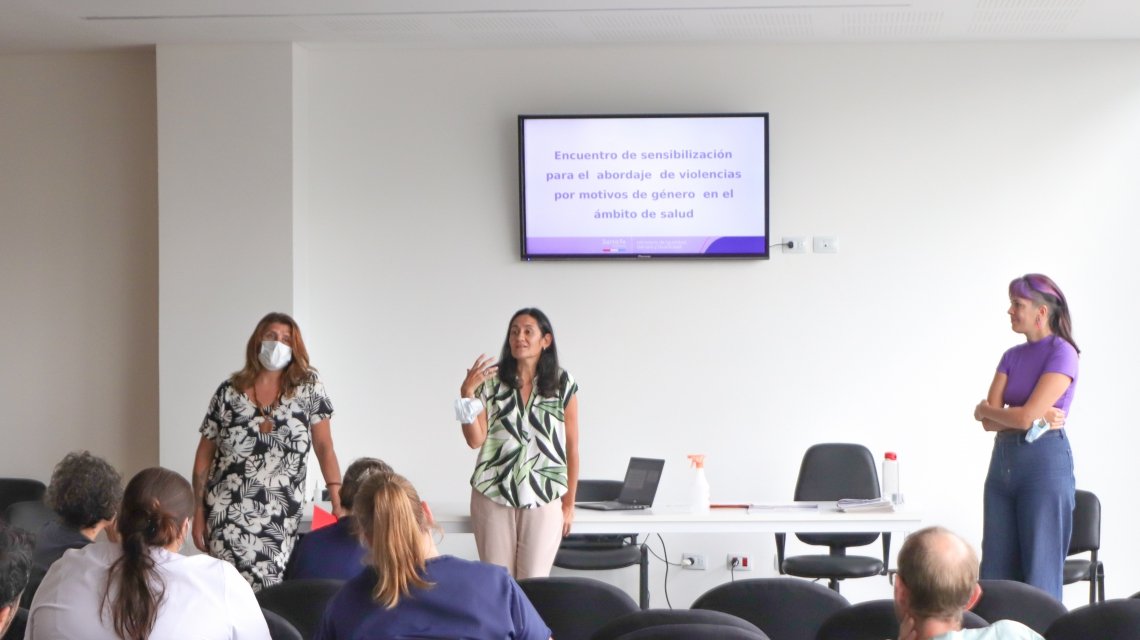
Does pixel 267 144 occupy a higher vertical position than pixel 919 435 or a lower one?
higher

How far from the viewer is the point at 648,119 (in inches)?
238

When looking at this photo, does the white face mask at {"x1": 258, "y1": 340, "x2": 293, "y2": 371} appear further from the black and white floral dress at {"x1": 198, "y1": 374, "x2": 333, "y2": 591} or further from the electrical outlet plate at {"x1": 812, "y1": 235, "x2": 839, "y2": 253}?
the electrical outlet plate at {"x1": 812, "y1": 235, "x2": 839, "y2": 253}

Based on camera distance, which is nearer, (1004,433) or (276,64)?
(1004,433)

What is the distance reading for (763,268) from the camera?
6082mm

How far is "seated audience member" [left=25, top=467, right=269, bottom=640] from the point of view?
2432 millimetres

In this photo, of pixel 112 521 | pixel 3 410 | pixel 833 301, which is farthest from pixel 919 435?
pixel 3 410

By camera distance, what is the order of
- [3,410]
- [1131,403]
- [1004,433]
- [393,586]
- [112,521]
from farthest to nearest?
[3,410]
[1131,403]
[1004,433]
[112,521]
[393,586]

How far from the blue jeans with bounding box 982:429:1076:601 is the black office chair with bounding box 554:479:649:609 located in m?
1.56

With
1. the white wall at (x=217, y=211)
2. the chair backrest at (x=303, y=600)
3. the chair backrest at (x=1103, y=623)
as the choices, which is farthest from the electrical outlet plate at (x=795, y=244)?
the chair backrest at (x=303, y=600)

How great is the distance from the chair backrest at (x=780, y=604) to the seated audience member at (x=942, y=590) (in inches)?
28.0

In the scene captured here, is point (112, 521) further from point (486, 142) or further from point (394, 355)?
point (486, 142)

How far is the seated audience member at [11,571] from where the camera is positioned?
5.52 feet

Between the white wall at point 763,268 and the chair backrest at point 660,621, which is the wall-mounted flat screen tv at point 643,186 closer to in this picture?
the white wall at point 763,268

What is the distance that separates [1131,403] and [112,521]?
16.1 feet
